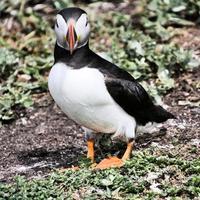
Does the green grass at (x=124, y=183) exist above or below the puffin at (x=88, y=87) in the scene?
below

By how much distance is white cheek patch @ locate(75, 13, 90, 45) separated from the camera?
6059mm

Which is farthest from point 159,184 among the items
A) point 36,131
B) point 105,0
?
point 105,0

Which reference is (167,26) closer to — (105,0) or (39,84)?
(105,0)

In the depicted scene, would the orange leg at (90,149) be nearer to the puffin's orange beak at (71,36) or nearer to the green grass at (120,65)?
the green grass at (120,65)

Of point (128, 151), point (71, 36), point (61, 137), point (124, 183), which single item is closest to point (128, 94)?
point (128, 151)

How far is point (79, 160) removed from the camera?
652 cm

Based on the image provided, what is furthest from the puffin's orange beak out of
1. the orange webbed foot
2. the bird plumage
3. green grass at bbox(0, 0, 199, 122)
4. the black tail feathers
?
green grass at bbox(0, 0, 199, 122)

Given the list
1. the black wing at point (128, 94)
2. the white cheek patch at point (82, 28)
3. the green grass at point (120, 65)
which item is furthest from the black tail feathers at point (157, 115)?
the white cheek patch at point (82, 28)

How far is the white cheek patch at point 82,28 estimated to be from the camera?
6059mm

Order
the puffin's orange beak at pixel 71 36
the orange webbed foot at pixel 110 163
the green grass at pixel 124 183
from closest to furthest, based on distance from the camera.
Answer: the green grass at pixel 124 183
the puffin's orange beak at pixel 71 36
the orange webbed foot at pixel 110 163

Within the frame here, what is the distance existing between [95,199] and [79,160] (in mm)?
1023

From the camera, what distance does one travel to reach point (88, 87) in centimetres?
597

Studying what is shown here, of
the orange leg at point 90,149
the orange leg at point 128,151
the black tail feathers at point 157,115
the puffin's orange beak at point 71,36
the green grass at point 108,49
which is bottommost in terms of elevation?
the green grass at point 108,49

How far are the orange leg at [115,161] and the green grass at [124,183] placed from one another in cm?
10
